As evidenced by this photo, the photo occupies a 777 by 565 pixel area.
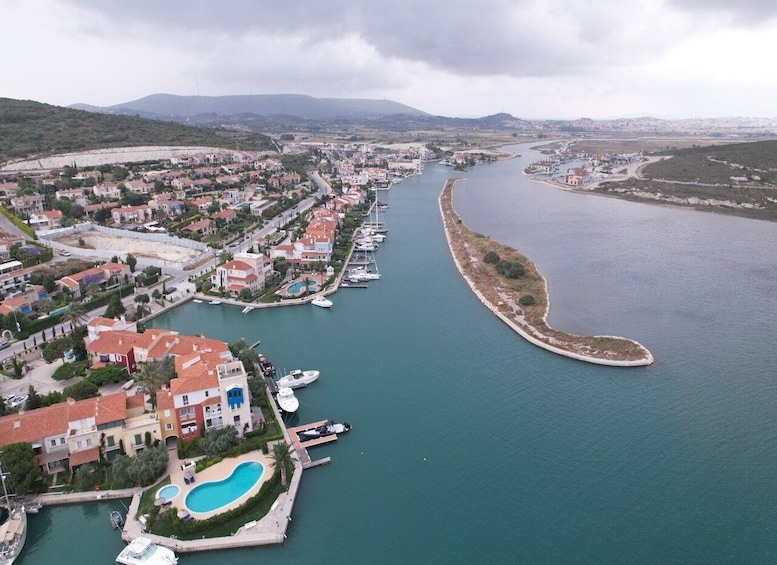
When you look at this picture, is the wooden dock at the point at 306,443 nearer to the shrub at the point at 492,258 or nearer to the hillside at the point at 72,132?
the shrub at the point at 492,258

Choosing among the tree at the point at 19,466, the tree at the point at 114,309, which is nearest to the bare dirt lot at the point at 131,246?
the tree at the point at 114,309

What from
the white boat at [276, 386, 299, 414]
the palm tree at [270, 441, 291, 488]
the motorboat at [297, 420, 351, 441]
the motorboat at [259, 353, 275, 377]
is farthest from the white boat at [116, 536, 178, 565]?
the motorboat at [259, 353, 275, 377]

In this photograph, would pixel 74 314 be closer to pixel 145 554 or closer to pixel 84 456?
pixel 84 456

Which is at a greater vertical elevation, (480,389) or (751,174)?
(751,174)

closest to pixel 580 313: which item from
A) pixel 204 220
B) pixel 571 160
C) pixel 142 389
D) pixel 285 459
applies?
pixel 285 459

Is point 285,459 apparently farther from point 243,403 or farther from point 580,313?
point 580,313

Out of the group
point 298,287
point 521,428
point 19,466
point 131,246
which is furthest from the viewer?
point 131,246

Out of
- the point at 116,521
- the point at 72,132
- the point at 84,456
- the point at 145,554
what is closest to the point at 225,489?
the point at 145,554
